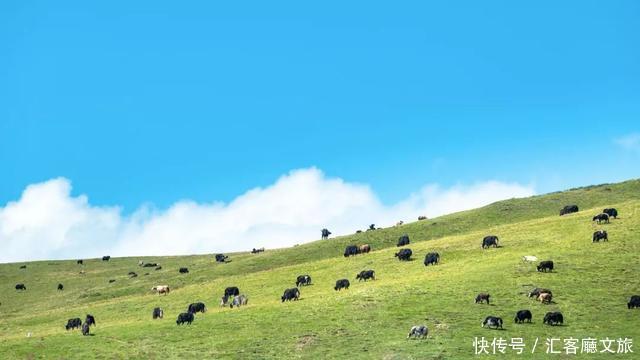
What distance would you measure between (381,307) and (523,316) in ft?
31.9

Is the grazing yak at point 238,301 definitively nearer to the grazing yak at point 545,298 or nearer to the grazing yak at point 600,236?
the grazing yak at point 545,298

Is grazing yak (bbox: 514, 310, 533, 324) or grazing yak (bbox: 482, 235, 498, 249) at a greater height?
grazing yak (bbox: 482, 235, 498, 249)

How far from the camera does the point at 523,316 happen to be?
42.7m

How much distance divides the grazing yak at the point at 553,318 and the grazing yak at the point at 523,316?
93cm

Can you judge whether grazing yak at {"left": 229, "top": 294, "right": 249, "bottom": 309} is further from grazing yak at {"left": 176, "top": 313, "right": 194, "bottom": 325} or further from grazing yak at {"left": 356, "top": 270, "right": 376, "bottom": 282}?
grazing yak at {"left": 356, "top": 270, "right": 376, "bottom": 282}

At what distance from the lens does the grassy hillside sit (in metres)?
40.8

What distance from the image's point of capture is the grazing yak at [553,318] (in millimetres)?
42094

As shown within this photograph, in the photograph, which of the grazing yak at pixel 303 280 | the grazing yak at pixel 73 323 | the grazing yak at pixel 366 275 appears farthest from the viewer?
the grazing yak at pixel 303 280

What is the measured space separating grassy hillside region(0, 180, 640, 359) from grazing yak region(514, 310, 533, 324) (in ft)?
1.71

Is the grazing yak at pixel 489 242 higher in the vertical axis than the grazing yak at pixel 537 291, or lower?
higher

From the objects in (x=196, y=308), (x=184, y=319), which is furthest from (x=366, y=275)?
(x=184, y=319)

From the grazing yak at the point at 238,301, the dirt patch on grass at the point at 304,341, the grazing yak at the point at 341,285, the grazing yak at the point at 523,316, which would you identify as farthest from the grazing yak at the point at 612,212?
the dirt patch on grass at the point at 304,341

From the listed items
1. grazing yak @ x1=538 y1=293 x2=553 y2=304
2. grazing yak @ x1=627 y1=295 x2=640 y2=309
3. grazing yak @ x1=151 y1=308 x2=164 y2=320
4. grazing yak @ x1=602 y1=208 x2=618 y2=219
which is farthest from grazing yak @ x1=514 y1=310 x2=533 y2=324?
grazing yak @ x1=602 y1=208 x2=618 y2=219

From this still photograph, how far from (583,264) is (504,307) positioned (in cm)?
1289
